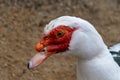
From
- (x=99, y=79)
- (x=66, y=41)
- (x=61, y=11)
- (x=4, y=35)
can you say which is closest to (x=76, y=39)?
(x=66, y=41)

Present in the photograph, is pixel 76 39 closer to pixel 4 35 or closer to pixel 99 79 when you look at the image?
pixel 99 79

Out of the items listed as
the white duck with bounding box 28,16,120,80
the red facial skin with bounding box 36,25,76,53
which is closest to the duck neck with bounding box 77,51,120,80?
the white duck with bounding box 28,16,120,80

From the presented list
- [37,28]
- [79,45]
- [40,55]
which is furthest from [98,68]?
[37,28]

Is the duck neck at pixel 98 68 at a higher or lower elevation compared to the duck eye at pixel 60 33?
lower

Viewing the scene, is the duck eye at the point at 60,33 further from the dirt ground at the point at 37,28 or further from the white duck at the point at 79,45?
the dirt ground at the point at 37,28

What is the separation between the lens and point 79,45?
191 cm

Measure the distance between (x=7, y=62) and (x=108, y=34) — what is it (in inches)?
38.2

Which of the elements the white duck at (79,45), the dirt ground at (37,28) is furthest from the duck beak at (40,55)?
the dirt ground at (37,28)

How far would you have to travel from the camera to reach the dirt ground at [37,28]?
3195 millimetres

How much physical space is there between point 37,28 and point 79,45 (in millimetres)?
1777

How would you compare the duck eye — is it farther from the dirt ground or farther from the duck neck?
the dirt ground

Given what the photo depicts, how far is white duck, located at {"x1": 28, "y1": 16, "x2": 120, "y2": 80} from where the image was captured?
1.91m

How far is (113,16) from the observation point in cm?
388

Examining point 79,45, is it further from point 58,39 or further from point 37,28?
point 37,28
